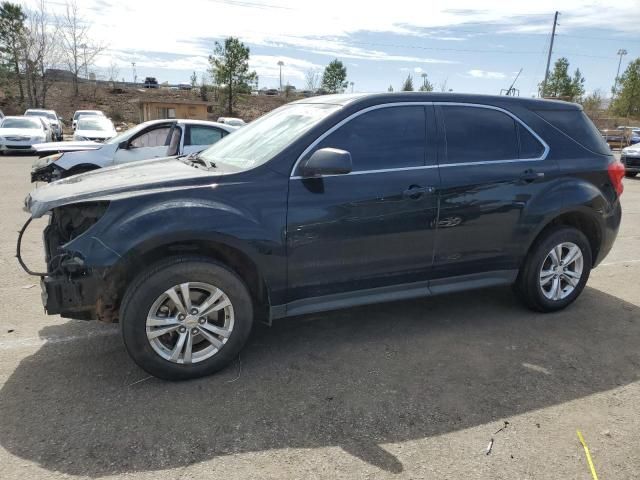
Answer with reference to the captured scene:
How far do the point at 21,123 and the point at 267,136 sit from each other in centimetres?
2026

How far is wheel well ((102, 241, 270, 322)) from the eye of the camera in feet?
10.1

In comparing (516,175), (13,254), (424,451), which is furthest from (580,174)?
(13,254)

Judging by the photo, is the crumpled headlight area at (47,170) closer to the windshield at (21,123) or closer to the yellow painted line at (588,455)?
the yellow painted line at (588,455)

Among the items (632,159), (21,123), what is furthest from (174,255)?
(21,123)

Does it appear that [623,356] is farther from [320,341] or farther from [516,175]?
[320,341]

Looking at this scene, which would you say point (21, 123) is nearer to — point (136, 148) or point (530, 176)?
point (136, 148)

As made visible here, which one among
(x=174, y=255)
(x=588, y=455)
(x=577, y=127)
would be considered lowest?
(x=588, y=455)

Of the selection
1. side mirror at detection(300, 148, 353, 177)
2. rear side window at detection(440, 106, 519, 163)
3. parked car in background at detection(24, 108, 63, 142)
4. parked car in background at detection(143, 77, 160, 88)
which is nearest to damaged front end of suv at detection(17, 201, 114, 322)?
side mirror at detection(300, 148, 353, 177)

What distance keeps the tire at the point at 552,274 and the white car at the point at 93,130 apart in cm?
1687

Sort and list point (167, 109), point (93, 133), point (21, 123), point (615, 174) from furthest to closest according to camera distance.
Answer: point (167, 109)
point (21, 123)
point (93, 133)
point (615, 174)

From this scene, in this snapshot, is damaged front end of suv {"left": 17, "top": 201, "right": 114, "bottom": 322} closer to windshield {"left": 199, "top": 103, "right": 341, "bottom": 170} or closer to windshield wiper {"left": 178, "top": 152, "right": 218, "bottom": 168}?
windshield wiper {"left": 178, "top": 152, "right": 218, "bottom": 168}

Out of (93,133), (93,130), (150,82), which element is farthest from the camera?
(150,82)

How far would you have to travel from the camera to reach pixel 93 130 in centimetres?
1948

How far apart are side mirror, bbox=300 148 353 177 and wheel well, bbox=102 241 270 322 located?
0.73m
